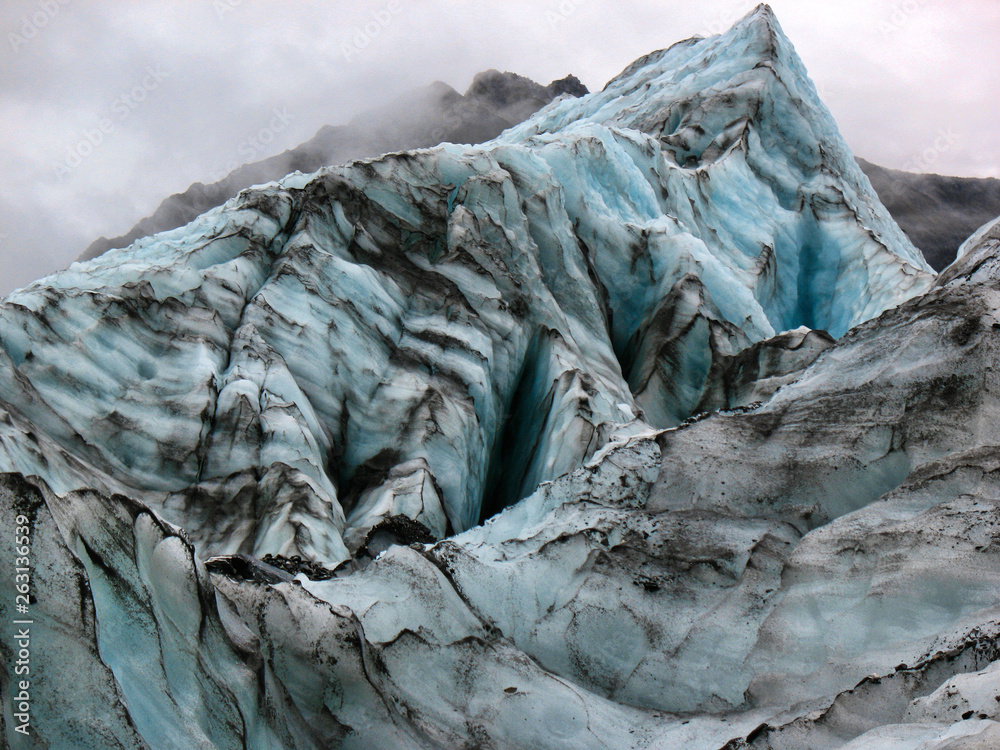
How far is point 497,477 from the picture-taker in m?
A: 9.30

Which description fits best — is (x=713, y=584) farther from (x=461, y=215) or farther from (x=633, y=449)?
(x=461, y=215)

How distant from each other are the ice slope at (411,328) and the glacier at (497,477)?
1.4 inches

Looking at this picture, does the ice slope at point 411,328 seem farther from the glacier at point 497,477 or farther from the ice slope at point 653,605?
the ice slope at point 653,605

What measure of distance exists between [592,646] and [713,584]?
2.32 feet

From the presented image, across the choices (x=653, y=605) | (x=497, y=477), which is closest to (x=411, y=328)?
(x=497, y=477)

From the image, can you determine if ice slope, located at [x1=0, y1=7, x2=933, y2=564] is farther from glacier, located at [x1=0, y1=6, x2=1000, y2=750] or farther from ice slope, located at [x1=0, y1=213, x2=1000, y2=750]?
ice slope, located at [x1=0, y1=213, x2=1000, y2=750]

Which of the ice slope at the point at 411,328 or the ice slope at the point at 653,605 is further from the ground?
the ice slope at the point at 411,328

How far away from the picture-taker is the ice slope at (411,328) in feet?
22.5

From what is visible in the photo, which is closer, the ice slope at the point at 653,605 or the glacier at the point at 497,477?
the ice slope at the point at 653,605

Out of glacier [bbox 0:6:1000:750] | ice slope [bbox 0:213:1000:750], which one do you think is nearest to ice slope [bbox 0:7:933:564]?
glacier [bbox 0:6:1000:750]

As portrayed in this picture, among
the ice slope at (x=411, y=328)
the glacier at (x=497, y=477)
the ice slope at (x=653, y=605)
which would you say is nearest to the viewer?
the ice slope at (x=653, y=605)

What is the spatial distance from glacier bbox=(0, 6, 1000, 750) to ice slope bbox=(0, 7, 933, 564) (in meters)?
0.04

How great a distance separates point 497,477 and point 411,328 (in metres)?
1.90

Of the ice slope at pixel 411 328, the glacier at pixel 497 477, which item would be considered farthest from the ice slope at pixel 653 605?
the ice slope at pixel 411 328
